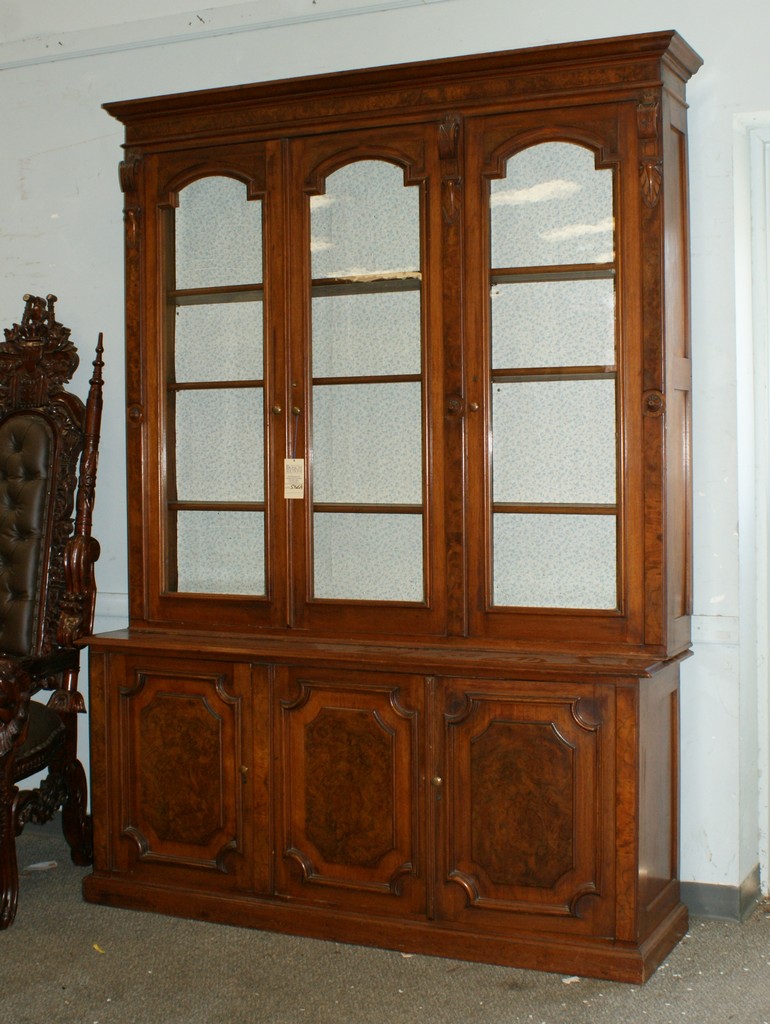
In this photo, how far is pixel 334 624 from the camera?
10.8 ft

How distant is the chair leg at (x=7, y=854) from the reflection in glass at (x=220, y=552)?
2.46 feet

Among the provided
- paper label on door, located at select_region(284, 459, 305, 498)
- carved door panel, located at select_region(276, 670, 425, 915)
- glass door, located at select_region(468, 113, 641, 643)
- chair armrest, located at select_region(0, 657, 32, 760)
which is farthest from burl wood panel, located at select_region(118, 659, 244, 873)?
glass door, located at select_region(468, 113, 641, 643)

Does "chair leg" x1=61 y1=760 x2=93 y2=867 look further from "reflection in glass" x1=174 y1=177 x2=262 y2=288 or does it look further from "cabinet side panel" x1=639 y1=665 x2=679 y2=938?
"cabinet side panel" x1=639 y1=665 x2=679 y2=938

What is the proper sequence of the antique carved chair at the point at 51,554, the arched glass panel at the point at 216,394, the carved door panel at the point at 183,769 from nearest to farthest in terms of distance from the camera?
the carved door panel at the point at 183,769 → the arched glass panel at the point at 216,394 → the antique carved chair at the point at 51,554

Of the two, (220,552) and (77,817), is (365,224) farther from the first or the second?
(77,817)

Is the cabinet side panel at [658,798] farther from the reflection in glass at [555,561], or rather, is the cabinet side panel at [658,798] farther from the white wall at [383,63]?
the reflection in glass at [555,561]

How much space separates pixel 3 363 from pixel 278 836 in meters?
1.85

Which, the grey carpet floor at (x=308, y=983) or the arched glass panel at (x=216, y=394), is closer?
the grey carpet floor at (x=308, y=983)

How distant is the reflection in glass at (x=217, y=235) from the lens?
133 inches

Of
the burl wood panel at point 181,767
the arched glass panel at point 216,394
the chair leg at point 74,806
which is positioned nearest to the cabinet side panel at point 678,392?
the arched glass panel at point 216,394

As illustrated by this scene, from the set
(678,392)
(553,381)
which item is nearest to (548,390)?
(553,381)

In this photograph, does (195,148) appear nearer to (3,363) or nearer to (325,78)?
(325,78)

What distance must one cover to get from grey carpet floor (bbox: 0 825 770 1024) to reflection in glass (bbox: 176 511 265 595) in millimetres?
984

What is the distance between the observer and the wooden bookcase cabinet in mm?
2969
